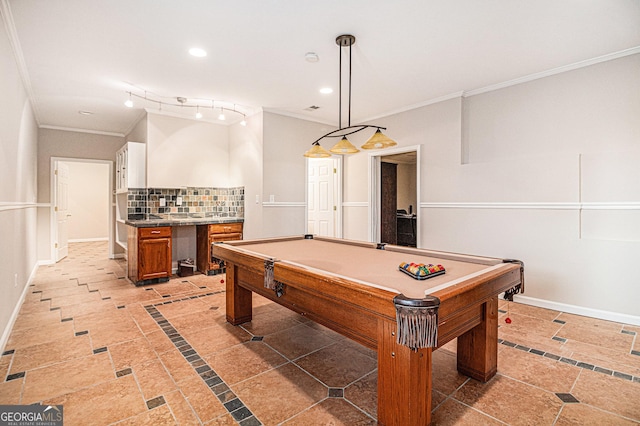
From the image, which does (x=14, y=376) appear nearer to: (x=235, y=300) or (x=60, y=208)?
(x=235, y=300)

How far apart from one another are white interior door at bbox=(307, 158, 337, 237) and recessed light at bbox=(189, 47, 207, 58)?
297 centimetres

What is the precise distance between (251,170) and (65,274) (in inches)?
140

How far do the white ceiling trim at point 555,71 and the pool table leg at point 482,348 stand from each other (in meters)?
2.99

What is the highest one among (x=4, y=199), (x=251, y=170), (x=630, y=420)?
(x=251, y=170)

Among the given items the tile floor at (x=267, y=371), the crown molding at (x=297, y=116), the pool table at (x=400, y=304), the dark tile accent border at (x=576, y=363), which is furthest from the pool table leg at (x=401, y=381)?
the crown molding at (x=297, y=116)

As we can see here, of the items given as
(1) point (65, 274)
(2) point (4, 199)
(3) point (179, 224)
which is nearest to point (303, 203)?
(3) point (179, 224)

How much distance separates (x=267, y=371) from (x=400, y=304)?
4.52 ft

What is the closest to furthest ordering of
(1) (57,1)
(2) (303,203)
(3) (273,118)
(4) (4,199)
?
(1) (57,1) < (4) (4,199) < (3) (273,118) < (2) (303,203)

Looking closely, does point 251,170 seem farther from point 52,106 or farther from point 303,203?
point 52,106

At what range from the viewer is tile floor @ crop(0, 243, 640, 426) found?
A: 1.87 meters

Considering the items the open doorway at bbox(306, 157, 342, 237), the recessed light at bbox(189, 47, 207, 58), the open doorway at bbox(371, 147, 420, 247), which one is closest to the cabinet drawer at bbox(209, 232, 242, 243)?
the open doorway at bbox(306, 157, 342, 237)

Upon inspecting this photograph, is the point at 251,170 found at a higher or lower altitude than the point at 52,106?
lower

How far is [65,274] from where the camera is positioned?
5.31m

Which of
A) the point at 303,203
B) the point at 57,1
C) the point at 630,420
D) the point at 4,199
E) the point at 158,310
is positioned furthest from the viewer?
the point at 303,203
